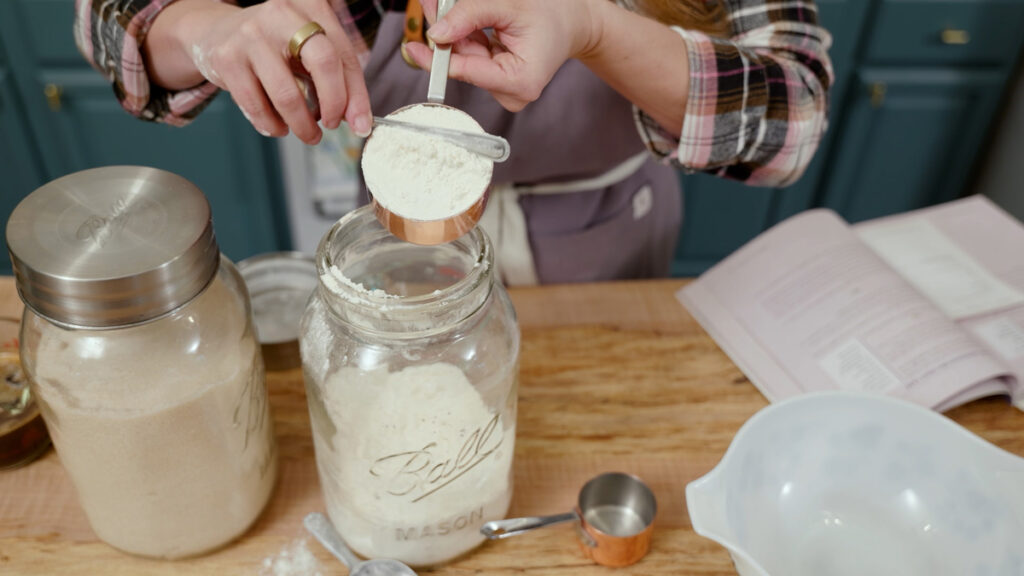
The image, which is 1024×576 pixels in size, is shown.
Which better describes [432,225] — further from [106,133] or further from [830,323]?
[106,133]

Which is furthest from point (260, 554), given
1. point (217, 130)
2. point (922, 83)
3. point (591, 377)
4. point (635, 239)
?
point (922, 83)

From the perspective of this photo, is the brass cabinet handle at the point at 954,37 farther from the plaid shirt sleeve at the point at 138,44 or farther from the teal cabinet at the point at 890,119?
the plaid shirt sleeve at the point at 138,44

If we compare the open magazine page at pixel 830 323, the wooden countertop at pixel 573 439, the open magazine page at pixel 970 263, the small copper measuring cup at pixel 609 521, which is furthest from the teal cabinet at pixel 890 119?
the small copper measuring cup at pixel 609 521

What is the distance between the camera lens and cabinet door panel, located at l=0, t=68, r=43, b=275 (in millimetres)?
1905

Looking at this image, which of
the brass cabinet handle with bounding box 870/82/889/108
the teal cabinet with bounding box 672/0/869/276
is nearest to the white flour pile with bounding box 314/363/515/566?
the teal cabinet with bounding box 672/0/869/276

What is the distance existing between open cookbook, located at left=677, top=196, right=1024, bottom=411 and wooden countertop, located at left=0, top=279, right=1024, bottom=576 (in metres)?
0.04

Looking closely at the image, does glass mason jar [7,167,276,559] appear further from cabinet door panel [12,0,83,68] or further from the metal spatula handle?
cabinet door panel [12,0,83,68]

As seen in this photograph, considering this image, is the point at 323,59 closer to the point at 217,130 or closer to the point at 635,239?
the point at 635,239

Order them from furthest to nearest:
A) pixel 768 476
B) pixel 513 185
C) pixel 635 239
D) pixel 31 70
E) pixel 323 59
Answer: pixel 31 70
pixel 635 239
pixel 513 185
pixel 768 476
pixel 323 59

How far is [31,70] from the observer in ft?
6.11

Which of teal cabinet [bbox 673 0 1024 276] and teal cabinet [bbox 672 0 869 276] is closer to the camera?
teal cabinet [bbox 673 0 1024 276]

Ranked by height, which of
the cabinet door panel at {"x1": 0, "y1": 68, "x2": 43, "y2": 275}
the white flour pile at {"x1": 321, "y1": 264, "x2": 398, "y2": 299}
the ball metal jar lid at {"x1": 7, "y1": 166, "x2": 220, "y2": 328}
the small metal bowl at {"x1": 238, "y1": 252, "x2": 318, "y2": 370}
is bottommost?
the cabinet door panel at {"x1": 0, "y1": 68, "x2": 43, "y2": 275}

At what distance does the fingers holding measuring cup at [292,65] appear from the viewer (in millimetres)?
631

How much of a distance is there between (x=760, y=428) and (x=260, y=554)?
0.44 m
